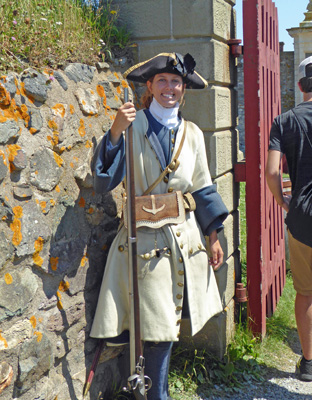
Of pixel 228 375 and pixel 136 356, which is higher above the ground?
pixel 136 356

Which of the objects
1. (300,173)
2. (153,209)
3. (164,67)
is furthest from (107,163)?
(300,173)

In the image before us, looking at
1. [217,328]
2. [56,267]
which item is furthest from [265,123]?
[56,267]

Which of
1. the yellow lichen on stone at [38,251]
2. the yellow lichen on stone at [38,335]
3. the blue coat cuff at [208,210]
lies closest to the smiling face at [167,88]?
the blue coat cuff at [208,210]

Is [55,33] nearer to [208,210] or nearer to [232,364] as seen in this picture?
[208,210]

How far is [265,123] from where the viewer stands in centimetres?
433

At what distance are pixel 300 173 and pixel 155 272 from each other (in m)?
1.15

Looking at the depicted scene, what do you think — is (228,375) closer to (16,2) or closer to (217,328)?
(217,328)

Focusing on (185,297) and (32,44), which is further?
(185,297)

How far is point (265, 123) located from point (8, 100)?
2.31m

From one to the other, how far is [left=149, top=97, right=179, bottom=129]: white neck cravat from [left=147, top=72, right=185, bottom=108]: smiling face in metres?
0.02

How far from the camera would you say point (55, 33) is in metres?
3.16

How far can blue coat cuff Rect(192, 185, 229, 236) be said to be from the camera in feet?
10.4

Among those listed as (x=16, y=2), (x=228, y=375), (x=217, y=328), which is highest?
(x=16, y=2)

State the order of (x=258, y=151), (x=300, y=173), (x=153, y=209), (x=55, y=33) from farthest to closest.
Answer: (x=258, y=151), (x=300, y=173), (x=55, y=33), (x=153, y=209)
